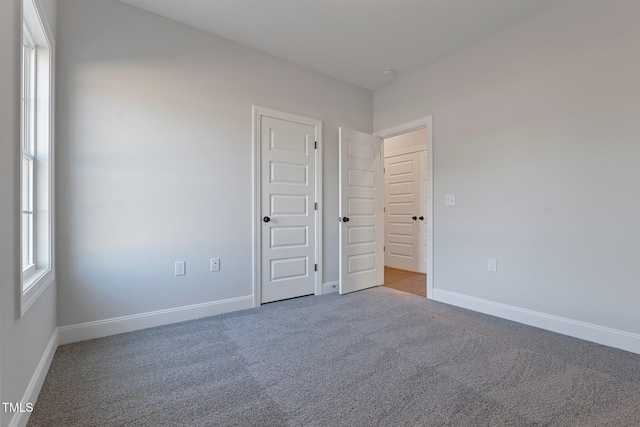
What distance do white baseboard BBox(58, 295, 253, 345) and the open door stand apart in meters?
1.35

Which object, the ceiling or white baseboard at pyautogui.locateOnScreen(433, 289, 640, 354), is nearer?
white baseboard at pyautogui.locateOnScreen(433, 289, 640, 354)

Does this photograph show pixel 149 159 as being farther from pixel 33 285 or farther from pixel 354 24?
pixel 354 24

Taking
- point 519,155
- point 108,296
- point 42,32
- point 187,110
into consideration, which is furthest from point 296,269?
point 42,32

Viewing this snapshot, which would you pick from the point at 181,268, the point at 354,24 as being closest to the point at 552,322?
the point at 354,24

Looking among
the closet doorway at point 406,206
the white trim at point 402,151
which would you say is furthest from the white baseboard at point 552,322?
the white trim at point 402,151

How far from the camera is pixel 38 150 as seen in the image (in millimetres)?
1983

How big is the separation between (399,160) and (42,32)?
4.81m

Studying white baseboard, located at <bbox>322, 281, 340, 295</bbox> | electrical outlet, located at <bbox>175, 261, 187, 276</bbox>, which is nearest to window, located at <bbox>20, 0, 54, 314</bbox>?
electrical outlet, located at <bbox>175, 261, 187, 276</bbox>

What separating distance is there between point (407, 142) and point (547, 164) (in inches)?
113

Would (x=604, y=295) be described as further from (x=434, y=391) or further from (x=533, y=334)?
(x=434, y=391)

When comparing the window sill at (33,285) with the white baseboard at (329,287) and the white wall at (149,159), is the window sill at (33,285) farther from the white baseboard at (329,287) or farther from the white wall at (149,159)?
the white baseboard at (329,287)

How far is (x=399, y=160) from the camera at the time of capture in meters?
5.38

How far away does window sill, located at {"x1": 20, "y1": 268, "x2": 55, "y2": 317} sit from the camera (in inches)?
56.5

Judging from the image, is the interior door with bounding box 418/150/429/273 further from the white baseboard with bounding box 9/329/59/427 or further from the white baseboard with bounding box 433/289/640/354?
the white baseboard with bounding box 9/329/59/427
